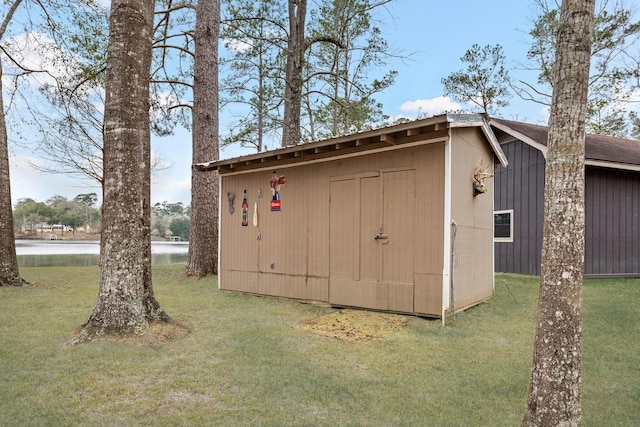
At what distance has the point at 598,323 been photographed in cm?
466

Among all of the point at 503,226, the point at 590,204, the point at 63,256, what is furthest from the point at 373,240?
the point at 63,256

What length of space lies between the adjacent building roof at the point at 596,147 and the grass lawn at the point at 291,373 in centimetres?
419

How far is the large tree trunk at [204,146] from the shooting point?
859 cm

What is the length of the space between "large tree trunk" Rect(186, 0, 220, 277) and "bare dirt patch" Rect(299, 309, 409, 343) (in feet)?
14.6

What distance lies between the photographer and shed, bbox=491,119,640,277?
8.46 metres

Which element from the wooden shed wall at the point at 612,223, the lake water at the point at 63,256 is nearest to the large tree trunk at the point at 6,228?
the lake water at the point at 63,256

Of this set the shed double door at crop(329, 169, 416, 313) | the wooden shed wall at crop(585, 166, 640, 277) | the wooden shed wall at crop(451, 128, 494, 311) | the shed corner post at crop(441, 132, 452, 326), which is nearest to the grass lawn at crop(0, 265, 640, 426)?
the shed corner post at crop(441, 132, 452, 326)

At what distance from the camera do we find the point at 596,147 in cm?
894

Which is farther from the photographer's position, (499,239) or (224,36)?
(224,36)

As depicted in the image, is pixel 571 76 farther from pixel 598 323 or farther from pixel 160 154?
pixel 160 154

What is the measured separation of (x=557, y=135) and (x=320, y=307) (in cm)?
431

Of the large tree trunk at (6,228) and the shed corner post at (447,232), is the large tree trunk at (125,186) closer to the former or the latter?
the shed corner post at (447,232)

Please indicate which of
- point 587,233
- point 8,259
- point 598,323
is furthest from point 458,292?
point 8,259

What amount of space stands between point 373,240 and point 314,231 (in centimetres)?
105
